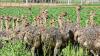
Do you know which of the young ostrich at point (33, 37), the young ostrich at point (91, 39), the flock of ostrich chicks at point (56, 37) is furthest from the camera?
the young ostrich at point (33, 37)

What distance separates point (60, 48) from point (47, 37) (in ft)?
1.43

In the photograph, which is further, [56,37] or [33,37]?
[56,37]

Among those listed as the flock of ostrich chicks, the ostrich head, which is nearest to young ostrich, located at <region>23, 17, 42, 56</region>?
the flock of ostrich chicks

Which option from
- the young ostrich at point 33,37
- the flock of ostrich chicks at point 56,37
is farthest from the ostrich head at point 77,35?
the young ostrich at point 33,37

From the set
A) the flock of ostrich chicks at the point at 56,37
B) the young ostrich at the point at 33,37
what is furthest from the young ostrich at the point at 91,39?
the young ostrich at the point at 33,37

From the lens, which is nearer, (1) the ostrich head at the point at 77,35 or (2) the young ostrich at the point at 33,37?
(2) the young ostrich at the point at 33,37

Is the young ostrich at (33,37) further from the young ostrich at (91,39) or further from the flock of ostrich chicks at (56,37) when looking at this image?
the young ostrich at (91,39)

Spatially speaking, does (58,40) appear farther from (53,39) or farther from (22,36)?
(22,36)

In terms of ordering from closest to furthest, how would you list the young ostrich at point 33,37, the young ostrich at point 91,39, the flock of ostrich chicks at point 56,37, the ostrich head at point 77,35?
the young ostrich at point 91,39 → the flock of ostrich chicks at point 56,37 → the young ostrich at point 33,37 → the ostrich head at point 77,35

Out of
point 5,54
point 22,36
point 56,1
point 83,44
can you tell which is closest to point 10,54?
point 5,54

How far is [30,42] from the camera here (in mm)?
8406

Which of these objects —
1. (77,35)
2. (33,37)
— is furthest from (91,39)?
(33,37)

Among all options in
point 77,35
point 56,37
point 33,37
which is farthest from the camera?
point 77,35

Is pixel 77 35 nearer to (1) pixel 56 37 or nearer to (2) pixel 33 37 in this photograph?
(1) pixel 56 37
